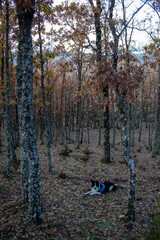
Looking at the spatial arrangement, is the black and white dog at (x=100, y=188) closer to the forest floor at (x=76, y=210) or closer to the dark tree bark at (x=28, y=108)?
the forest floor at (x=76, y=210)

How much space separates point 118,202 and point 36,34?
914cm

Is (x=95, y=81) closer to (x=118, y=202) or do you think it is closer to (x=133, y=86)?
(x=133, y=86)

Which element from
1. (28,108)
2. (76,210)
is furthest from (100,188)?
(28,108)

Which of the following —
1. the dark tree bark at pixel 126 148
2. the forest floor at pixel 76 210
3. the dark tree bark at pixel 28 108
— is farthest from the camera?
the dark tree bark at pixel 126 148

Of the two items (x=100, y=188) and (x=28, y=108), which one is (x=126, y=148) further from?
(x=28, y=108)

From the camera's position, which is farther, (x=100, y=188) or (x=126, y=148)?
(x=100, y=188)

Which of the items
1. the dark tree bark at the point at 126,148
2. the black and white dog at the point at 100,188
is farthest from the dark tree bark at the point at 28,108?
the black and white dog at the point at 100,188

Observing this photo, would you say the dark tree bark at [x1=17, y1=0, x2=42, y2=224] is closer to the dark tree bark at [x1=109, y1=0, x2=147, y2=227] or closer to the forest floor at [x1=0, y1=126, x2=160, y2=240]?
the forest floor at [x1=0, y1=126, x2=160, y2=240]

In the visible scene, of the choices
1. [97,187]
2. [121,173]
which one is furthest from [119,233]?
[121,173]

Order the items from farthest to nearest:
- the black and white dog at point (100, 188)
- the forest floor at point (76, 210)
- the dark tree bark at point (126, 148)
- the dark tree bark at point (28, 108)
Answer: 1. the black and white dog at point (100, 188)
2. the dark tree bark at point (126, 148)
3. the forest floor at point (76, 210)
4. the dark tree bark at point (28, 108)

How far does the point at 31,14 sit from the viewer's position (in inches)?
167

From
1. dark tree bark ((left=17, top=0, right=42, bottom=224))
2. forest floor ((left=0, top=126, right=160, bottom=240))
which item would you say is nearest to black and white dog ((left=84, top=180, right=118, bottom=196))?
forest floor ((left=0, top=126, right=160, bottom=240))

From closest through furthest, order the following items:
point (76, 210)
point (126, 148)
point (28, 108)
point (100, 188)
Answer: point (28, 108) < point (126, 148) < point (76, 210) < point (100, 188)

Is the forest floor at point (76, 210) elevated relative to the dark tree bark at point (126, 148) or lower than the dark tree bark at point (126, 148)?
lower
